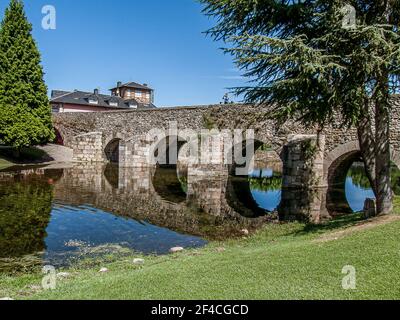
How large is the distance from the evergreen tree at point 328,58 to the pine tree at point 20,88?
2257 cm

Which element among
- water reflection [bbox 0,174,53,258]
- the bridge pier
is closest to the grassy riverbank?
water reflection [bbox 0,174,53,258]

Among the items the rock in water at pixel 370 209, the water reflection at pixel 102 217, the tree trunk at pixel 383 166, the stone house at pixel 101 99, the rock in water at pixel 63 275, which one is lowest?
the rock in water at pixel 63 275

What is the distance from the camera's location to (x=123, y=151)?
94.2 ft

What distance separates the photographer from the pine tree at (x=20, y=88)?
27.5 m

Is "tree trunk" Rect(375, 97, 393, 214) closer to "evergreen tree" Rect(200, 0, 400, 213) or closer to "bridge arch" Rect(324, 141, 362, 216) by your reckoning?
"evergreen tree" Rect(200, 0, 400, 213)

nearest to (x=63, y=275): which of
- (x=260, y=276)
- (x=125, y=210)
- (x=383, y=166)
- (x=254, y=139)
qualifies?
(x=260, y=276)

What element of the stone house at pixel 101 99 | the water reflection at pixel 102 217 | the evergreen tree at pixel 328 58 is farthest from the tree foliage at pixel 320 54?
the stone house at pixel 101 99

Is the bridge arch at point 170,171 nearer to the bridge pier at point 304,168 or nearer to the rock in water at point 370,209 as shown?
the bridge pier at point 304,168

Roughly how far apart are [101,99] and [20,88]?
32.1 metres

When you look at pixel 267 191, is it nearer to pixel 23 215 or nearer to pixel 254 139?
pixel 254 139

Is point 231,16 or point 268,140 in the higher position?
point 231,16

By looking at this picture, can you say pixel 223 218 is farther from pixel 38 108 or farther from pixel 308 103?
pixel 38 108
